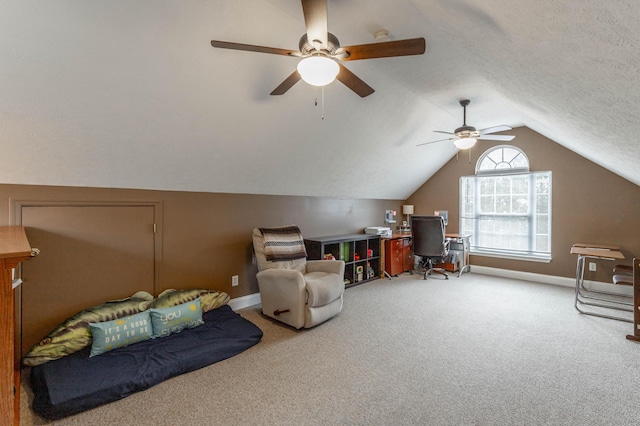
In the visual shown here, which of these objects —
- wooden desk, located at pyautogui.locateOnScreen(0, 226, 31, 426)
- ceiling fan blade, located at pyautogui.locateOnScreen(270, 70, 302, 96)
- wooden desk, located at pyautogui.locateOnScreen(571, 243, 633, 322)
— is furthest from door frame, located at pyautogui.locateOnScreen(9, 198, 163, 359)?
wooden desk, located at pyautogui.locateOnScreen(571, 243, 633, 322)

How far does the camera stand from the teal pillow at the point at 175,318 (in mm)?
2674

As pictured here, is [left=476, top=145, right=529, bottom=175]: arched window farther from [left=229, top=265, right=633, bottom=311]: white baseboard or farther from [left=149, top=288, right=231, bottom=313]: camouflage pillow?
[left=149, top=288, right=231, bottom=313]: camouflage pillow

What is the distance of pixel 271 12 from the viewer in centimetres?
221

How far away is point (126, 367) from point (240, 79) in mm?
2473

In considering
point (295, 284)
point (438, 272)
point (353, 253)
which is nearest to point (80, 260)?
point (295, 284)

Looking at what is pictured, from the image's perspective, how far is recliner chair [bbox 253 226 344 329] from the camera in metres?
3.00

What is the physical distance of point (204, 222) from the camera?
11.3 feet

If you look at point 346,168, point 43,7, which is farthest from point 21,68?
point 346,168

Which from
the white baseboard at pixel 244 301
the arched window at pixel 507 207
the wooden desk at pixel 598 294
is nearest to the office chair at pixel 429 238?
the arched window at pixel 507 207

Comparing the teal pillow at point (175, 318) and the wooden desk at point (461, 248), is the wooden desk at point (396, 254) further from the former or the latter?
the teal pillow at point (175, 318)

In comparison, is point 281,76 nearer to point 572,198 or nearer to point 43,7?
point 43,7

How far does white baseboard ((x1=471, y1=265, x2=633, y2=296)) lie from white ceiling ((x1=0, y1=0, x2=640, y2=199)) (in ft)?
7.06

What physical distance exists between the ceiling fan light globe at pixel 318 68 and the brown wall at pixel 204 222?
85.5 inches

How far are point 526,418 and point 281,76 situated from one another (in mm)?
3165
